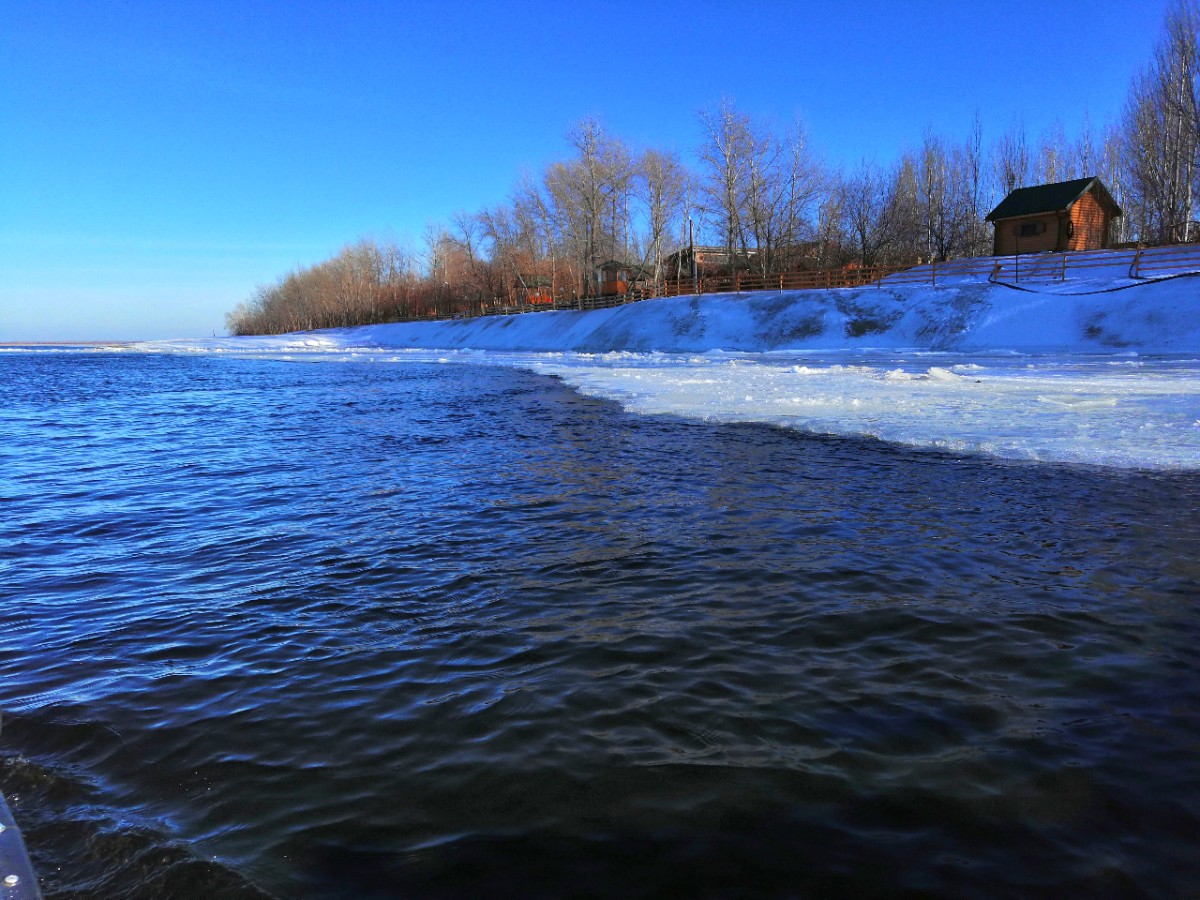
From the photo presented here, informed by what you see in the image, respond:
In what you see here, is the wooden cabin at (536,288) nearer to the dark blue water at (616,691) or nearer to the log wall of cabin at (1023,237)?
the log wall of cabin at (1023,237)

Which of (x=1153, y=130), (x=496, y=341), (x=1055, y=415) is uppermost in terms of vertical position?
(x=1153, y=130)

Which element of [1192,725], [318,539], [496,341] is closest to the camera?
[1192,725]

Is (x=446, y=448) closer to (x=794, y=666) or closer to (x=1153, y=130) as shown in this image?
(x=794, y=666)

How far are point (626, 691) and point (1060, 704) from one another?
90.7 inches

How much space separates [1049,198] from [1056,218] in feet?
6.71

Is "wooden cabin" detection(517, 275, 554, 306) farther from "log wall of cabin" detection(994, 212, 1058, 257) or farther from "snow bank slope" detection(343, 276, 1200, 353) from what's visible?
"log wall of cabin" detection(994, 212, 1058, 257)

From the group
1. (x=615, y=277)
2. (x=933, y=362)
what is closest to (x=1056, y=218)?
(x=933, y=362)

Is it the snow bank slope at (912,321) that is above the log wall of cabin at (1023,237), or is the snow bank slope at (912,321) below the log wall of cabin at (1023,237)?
below

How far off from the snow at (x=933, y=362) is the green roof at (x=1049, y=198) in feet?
33.7

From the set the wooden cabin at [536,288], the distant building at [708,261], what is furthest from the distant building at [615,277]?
the wooden cabin at [536,288]

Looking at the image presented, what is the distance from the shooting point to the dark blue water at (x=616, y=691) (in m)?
2.78

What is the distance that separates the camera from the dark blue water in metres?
2.78

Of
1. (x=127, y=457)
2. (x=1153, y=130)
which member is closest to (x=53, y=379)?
(x=127, y=457)

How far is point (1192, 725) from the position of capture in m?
3.53
